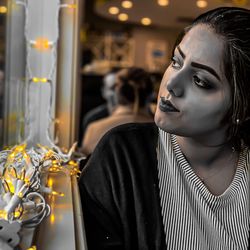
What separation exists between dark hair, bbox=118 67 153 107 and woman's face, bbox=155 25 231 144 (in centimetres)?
180

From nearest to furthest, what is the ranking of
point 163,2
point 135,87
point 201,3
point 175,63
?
point 175,63
point 135,87
point 201,3
point 163,2

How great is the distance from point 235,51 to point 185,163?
25cm

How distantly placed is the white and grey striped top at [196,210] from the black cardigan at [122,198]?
0.02m

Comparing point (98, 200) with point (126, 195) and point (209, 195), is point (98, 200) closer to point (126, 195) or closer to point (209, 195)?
point (126, 195)

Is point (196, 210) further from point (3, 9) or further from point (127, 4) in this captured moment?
point (127, 4)

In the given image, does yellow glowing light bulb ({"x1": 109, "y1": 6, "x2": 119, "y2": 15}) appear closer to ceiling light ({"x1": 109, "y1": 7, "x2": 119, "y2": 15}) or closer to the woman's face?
ceiling light ({"x1": 109, "y1": 7, "x2": 119, "y2": 15})

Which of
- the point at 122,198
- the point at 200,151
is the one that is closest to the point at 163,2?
the point at 200,151

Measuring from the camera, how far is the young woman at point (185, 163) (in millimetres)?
908

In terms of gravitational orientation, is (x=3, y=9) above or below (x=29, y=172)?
above

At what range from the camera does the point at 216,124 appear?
939 millimetres

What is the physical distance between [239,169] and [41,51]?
25.8 inches

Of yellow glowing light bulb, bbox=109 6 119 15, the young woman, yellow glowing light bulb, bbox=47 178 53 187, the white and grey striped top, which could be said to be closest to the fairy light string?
yellow glowing light bulb, bbox=47 178 53 187

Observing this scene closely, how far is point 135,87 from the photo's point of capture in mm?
2764

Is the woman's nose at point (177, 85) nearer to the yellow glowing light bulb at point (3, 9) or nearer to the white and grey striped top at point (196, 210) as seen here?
the white and grey striped top at point (196, 210)
